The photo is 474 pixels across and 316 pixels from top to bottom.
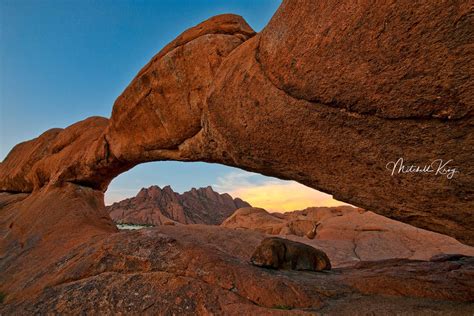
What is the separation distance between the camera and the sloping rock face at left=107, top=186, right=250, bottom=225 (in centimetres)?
8669

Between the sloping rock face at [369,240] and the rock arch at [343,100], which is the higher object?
the rock arch at [343,100]

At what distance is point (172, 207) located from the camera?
93.8 m

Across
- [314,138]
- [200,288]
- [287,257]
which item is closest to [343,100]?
[314,138]

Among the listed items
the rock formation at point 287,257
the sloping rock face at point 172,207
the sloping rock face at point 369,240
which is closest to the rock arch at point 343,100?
the rock formation at point 287,257

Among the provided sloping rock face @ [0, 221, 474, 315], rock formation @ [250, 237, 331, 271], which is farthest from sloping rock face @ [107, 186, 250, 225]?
sloping rock face @ [0, 221, 474, 315]

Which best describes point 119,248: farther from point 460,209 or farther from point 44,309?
point 460,209

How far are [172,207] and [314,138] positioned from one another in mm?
92061

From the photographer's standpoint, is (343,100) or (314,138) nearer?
(343,100)

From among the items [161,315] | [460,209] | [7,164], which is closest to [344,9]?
[460,209]

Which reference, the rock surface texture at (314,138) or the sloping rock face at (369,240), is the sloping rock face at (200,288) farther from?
the sloping rock face at (369,240)

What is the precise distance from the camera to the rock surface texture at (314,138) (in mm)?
4332

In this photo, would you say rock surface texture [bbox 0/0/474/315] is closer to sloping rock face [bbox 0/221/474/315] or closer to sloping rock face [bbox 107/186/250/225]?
sloping rock face [bbox 0/221/474/315]

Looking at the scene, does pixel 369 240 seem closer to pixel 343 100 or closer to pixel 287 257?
pixel 287 257

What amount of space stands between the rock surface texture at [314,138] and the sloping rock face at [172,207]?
7300 cm
